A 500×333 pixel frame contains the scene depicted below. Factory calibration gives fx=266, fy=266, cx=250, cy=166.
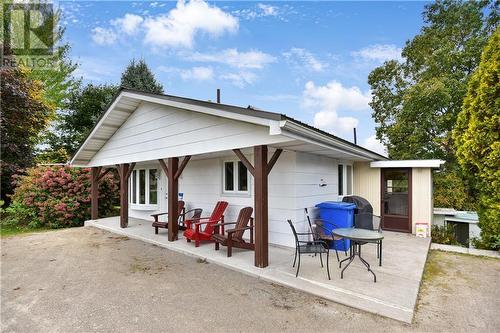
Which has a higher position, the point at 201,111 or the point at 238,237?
the point at 201,111

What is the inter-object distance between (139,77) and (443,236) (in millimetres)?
16442

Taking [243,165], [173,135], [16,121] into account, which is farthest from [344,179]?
[16,121]

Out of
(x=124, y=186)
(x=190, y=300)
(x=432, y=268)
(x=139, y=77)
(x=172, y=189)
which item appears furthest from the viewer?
(x=139, y=77)

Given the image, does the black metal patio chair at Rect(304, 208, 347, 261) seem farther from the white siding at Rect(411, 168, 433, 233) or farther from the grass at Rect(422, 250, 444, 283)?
the white siding at Rect(411, 168, 433, 233)

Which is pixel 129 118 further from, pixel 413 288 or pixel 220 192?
pixel 413 288

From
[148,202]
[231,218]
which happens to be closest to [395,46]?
[231,218]

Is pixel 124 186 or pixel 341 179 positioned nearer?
pixel 341 179

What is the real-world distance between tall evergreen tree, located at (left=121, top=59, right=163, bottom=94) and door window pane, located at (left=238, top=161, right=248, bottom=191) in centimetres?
1142

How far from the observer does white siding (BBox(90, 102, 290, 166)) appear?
458 cm

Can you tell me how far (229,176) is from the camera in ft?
22.8

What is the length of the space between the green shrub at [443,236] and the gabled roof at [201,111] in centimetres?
249

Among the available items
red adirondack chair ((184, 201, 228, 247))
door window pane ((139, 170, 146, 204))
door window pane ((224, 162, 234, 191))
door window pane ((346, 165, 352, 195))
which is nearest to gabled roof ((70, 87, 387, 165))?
door window pane ((346, 165, 352, 195))

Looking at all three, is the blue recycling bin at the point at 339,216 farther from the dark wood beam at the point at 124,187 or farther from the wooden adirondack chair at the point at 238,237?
the dark wood beam at the point at 124,187

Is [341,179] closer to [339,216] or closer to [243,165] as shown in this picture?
[339,216]
